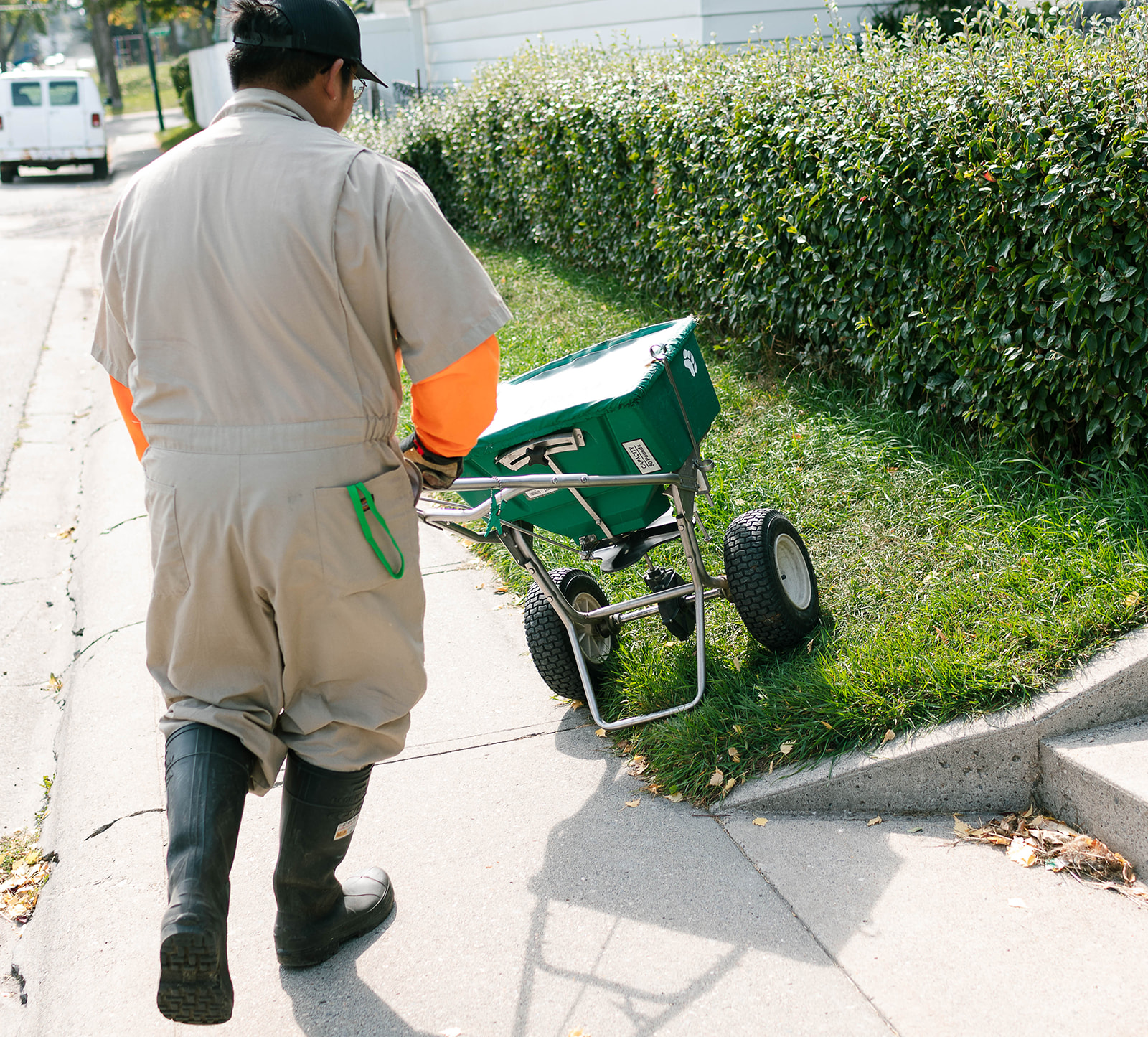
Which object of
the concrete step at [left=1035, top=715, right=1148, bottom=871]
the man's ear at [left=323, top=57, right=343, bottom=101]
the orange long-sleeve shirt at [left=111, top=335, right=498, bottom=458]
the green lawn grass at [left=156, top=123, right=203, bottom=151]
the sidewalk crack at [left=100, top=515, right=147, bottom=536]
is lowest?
the sidewalk crack at [left=100, top=515, right=147, bottom=536]

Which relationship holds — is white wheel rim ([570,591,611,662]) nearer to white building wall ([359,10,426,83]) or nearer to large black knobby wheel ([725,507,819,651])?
large black knobby wheel ([725,507,819,651])

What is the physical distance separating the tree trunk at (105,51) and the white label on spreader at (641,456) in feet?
150

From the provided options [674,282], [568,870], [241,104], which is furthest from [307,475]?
[674,282]

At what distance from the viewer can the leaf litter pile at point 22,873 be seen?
3.13 metres

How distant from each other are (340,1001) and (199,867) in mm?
643

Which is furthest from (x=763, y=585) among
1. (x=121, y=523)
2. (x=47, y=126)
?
(x=47, y=126)

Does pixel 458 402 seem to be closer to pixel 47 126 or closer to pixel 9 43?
pixel 47 126

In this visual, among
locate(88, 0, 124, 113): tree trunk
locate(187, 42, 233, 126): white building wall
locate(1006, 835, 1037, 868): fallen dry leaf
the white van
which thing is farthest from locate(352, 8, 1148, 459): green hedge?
locate(88, 0, 124, 113): tree trunk

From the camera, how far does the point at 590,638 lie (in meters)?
3.82

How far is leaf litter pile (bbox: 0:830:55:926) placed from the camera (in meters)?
3.13

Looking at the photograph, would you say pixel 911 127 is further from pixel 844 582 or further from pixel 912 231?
pixel 844 582

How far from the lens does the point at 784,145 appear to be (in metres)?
5.12

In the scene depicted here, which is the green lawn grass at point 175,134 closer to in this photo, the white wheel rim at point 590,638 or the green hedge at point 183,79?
the green hedge at point 183,79

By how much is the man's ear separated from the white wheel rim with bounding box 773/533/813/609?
201 cm
